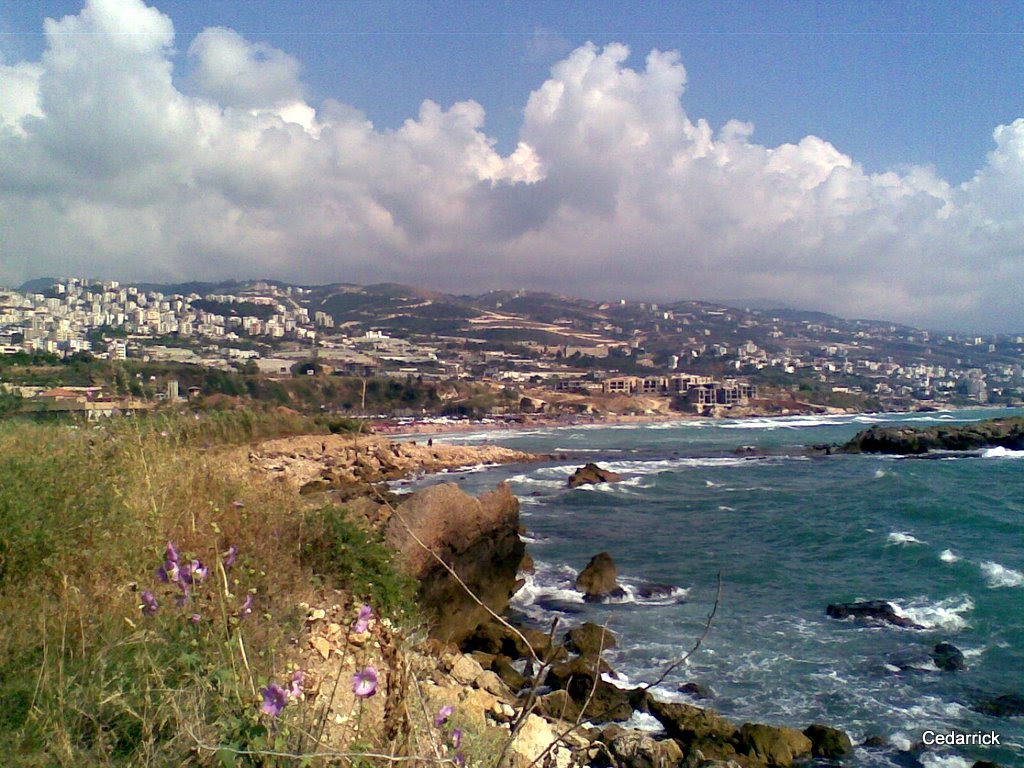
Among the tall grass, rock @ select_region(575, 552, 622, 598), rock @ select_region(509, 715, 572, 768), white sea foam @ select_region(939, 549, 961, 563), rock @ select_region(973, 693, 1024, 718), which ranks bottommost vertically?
rock @ select_region(575, 552, 622, 598)

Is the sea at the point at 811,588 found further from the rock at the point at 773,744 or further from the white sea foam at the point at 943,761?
the rock at the point at 773,744

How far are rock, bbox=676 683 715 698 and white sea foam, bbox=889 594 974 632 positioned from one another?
522cm

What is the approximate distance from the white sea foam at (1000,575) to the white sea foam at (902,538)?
220cm

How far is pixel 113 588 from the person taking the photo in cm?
363

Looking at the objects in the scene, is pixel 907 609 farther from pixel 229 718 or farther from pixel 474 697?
pixel 229 718

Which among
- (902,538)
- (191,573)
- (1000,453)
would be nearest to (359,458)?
(902,538)

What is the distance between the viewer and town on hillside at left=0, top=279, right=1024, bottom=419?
20625 mm

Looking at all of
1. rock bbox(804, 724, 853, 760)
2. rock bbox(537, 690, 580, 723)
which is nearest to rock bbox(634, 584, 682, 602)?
rock bbox(804, 724, 853, 760)

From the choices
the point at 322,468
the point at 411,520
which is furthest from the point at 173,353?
the point at 411,520

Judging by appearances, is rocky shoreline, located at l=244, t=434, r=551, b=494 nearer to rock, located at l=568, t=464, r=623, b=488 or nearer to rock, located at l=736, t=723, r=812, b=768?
rock, located at l=568, t=464, r=623, b=488

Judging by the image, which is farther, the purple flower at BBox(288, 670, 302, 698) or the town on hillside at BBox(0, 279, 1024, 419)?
the town on hillside at BBox(0, 279, 1024, 419)

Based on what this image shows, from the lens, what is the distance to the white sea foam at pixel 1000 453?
4188 centimetres

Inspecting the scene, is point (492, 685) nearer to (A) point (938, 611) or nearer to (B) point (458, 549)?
(B) point (458, 549)

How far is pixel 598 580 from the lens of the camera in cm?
1420
